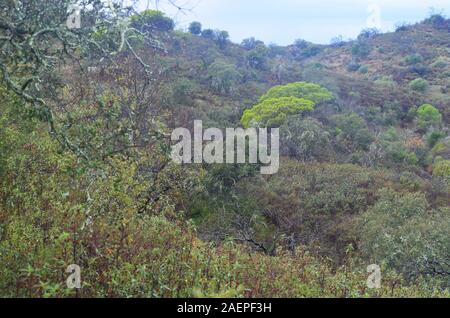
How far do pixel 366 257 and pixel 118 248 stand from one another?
19.9 feet

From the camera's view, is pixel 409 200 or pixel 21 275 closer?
pixel 21 275

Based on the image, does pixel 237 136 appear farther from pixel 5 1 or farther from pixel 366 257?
pixel 5 1

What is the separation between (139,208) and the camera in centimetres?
682

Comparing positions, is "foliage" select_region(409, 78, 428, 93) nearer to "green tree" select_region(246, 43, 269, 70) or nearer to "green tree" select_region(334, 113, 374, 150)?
"green tree" select_region(246, 43, 269, 70)

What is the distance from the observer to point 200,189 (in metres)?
10.8

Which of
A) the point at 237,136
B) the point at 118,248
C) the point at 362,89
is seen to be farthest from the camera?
the point at 362,89

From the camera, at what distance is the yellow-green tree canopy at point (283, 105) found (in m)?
19.9

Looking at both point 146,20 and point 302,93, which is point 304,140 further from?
point 146,20

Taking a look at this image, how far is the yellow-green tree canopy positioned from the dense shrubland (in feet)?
0.26

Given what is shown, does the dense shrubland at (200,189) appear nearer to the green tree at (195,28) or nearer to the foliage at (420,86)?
the foliage at (420,86)

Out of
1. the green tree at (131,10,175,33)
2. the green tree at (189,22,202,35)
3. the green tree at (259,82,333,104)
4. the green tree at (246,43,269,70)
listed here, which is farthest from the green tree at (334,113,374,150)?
the green tree at (189,22,202,35)

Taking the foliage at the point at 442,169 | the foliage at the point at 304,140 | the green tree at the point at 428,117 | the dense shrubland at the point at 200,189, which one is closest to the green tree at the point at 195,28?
the dense shrubland at the point at 200,189

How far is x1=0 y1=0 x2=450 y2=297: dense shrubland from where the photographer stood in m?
3.68

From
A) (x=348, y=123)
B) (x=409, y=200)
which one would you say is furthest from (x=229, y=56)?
(x=409, y=200)
